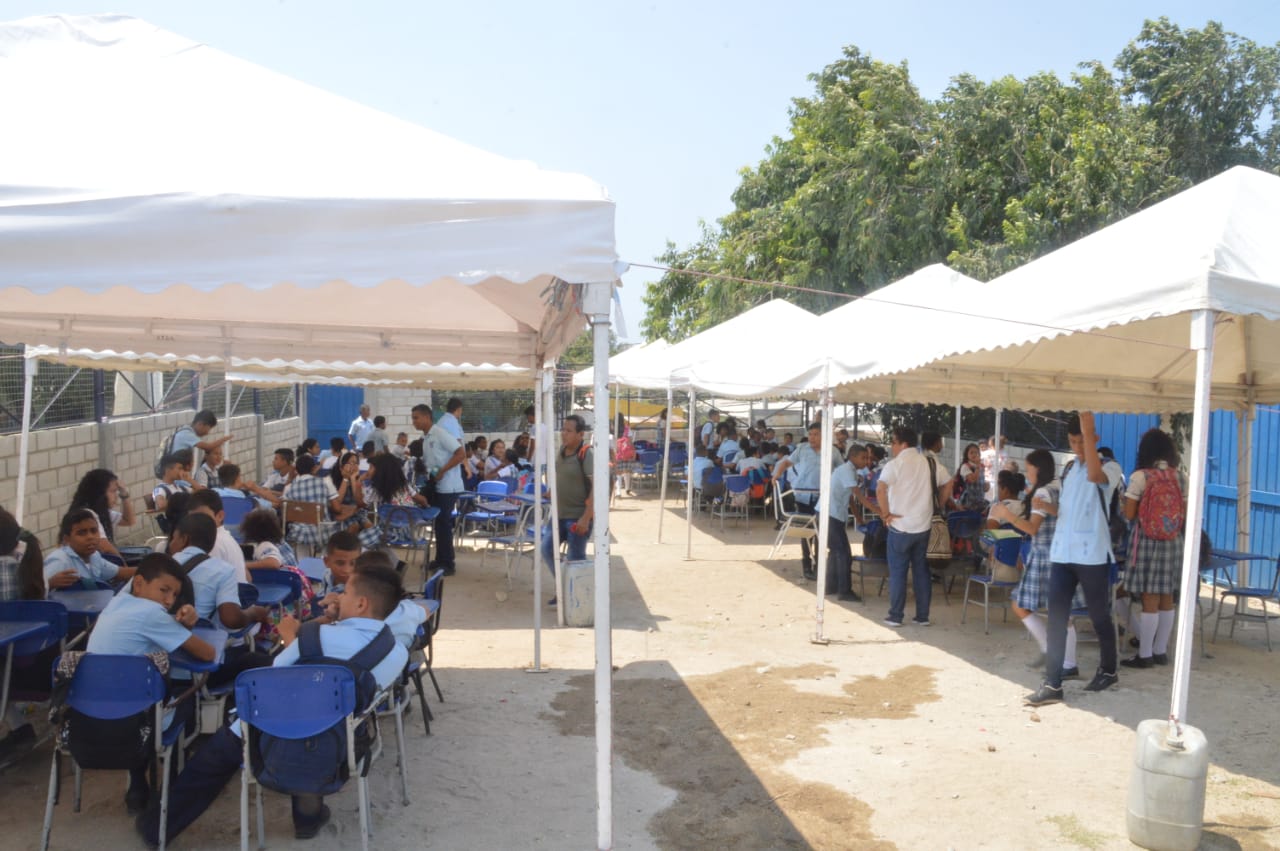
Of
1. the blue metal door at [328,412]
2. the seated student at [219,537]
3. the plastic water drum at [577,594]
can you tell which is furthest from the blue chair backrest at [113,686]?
the blue metal door at [328,412]

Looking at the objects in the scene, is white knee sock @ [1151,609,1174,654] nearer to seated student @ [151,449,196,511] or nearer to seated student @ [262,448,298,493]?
seated student @ [151,449,196,511]

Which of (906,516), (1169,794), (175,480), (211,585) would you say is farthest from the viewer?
(175,480)

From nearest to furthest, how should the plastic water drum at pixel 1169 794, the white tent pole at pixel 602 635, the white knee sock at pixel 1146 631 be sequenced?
the white tent pole at pixel 602 635, the plastic water drum at pixel 1169 794, the white knee sock at pixel 1146 631

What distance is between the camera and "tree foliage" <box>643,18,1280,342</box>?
14133mm

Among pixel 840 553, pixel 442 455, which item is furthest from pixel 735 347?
pixel 442 455

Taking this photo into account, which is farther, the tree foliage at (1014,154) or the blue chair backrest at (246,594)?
the tree foliage at (1014,154)

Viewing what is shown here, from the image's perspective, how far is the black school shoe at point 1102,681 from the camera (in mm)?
6242

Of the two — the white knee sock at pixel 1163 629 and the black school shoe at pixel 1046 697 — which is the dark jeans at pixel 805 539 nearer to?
the white knee sock at pixel 1163 629

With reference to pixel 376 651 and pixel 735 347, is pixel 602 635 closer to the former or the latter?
pixel 376 651

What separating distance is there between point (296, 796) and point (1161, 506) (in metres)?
5.41

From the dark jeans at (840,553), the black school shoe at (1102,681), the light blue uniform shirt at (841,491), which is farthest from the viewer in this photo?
the dark jeans at (840,553)

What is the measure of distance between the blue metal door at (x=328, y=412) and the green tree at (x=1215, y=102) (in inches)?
661

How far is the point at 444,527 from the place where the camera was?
10281mm

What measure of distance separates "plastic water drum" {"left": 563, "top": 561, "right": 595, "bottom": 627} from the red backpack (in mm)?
4028
